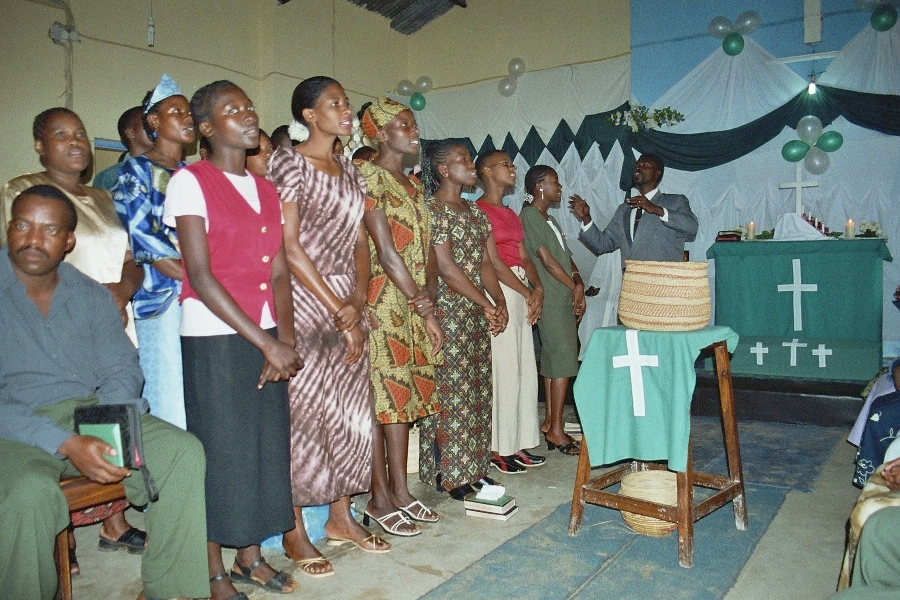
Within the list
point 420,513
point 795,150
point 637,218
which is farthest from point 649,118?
point 420,513

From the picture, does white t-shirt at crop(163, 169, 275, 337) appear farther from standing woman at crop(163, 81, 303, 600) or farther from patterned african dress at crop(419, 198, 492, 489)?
patterned african dress at crop(419, 198, 492, 489)

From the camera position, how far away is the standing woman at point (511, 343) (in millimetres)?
3893

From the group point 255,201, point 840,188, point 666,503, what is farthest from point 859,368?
point 255,201

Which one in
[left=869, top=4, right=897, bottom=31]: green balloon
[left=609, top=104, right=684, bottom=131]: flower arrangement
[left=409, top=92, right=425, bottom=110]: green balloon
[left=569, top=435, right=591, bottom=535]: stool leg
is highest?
[left=409, top=92, right=425, bottom=110]: green balloon

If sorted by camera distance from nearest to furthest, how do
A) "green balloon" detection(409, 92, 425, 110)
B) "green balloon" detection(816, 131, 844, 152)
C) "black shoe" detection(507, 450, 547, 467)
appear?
"black shoe" detection(507, 450, 547, 467) → "green balloon" detection(816, 131, 844, 152) → "green balloon" detection(409, 92, 425, 110)

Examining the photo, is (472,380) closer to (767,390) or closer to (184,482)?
(184,482)

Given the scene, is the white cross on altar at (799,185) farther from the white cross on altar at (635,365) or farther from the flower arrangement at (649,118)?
the white cross on altar at (635,365)

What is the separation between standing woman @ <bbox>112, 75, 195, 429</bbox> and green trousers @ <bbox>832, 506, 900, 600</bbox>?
2.22 m

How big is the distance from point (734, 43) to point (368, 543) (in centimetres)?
694

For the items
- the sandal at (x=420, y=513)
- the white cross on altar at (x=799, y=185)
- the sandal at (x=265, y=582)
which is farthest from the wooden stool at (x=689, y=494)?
the white cross on altar at (x=799, y=185)

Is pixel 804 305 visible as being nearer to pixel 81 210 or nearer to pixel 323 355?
pixel 323 355

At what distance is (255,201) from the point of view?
2.39m

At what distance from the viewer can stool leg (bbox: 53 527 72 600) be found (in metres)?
2.13

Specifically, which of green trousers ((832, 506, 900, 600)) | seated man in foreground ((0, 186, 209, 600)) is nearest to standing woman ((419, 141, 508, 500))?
seated man in foreground ((0, 186, 209, 600))
